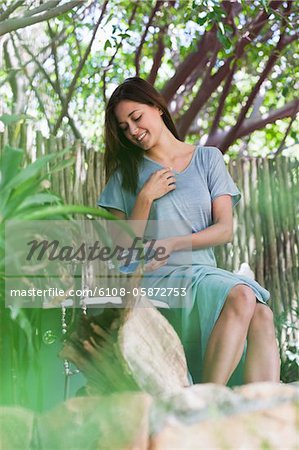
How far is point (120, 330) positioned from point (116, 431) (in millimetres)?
292

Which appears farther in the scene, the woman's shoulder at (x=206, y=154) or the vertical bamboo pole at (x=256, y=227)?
the vertical bamboo pole at (x=256, y=227)

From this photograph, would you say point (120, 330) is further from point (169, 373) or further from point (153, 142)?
point (153, 142)

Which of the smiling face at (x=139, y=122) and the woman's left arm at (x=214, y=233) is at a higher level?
the smiling face at (x=139, y=122)

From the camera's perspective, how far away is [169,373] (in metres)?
1.42

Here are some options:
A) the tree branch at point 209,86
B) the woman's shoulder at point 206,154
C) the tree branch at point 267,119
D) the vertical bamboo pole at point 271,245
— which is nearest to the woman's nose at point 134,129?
the woman's shoulder at point 206,154

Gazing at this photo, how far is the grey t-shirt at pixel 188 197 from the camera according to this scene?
2.13 metres

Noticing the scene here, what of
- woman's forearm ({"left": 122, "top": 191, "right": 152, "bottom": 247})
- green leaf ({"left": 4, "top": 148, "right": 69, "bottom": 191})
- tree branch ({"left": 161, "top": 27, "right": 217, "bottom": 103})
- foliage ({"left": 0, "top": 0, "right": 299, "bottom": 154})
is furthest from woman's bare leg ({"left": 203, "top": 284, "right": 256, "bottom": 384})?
tree branch ({"left": 161, "top": 27, "right": 217, "bottom": 103})

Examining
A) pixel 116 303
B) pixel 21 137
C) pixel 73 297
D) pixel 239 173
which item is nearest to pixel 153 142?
pixel 73 297

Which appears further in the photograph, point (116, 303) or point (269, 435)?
point (116, 303)

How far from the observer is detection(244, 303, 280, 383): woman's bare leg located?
178 cm

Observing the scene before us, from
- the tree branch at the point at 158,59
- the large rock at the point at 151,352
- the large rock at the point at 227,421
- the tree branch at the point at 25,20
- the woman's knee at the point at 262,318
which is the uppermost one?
the tree branch at the point at 158,59

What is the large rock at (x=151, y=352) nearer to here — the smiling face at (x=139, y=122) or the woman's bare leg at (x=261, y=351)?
the woman's bare leg at (x=261, y=351)

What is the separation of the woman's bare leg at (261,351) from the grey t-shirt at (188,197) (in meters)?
0.28

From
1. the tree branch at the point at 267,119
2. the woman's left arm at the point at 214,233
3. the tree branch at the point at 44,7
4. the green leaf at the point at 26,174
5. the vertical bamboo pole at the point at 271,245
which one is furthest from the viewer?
the tree branch at the point at 267,119
